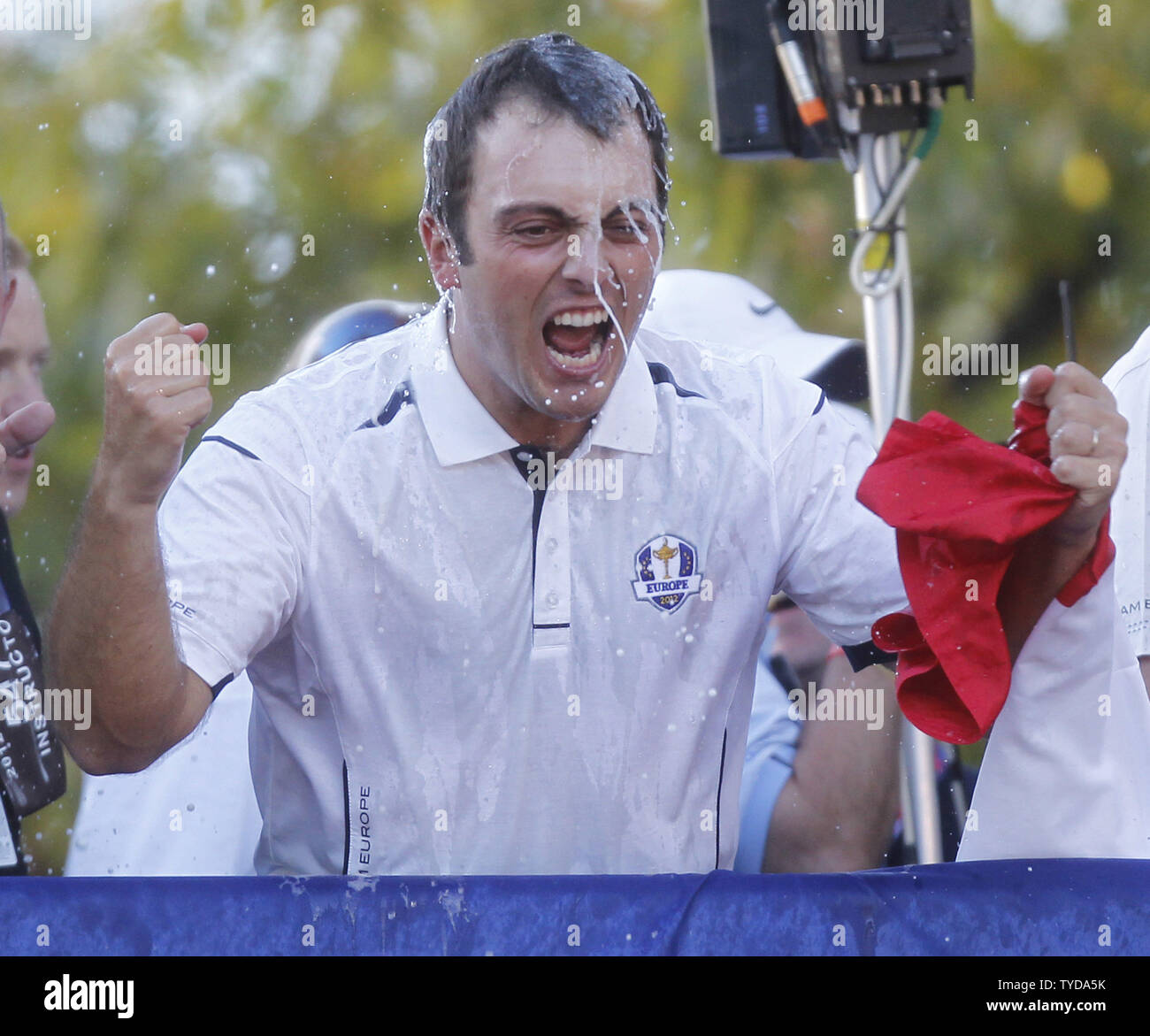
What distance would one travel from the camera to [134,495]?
1605 mm

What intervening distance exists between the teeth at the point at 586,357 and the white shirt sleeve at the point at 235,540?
1.14 feet

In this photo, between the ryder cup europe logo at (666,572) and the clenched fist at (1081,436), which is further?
the ryder cup europe logo at (666,572)

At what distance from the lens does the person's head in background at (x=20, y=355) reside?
1.89 meters

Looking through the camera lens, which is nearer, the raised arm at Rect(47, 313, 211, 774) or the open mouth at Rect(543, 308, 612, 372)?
the raised arm at Rect(47, 313, 211, 774)

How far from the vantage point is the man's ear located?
195cm

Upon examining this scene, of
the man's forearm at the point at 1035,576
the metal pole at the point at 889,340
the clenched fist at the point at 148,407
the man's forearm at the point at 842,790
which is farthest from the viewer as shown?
the man's forearm at the point at 842,790

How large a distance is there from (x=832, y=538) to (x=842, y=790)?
374 millimetres

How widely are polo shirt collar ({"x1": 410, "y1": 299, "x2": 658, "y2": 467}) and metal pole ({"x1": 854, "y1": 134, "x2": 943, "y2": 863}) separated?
0.30 metres

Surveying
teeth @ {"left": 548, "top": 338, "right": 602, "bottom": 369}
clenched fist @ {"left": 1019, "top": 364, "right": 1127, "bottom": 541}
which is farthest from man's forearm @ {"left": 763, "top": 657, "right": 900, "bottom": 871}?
teeth @ {"left": 548, "top": 338, "right": 602, "bottom": 369}

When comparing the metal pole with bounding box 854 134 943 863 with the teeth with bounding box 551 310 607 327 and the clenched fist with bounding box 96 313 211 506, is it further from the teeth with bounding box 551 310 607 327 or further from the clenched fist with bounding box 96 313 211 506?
the clenched fist with bounding box 96 313 211 506

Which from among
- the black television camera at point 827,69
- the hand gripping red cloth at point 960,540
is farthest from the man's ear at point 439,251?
the hand gripping red cloth at point 960,540

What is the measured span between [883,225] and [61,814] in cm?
132

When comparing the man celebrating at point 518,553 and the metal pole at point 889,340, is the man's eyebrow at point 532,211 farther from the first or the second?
the metal pole at point 889,340
